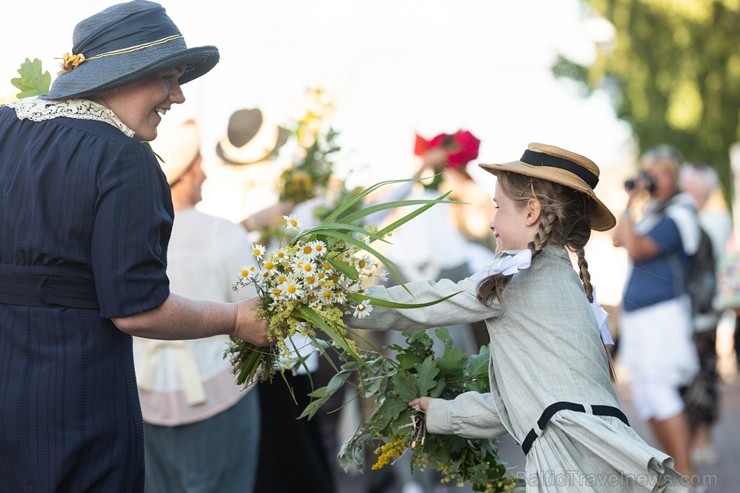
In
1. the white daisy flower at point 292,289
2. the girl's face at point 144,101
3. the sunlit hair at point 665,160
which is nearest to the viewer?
the girl's face at point 144,101

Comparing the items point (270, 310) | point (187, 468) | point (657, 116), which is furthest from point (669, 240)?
point (657, 116)

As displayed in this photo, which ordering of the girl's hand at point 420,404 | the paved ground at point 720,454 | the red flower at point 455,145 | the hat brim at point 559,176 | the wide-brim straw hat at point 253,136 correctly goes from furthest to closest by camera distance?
1. the paved ground at point 720,454
2. the wide-brim straw hat at point 253,136
3. the red flower at point 455,145
4. the girl's hand at point 420,404
5. the hat brim at point 559,176

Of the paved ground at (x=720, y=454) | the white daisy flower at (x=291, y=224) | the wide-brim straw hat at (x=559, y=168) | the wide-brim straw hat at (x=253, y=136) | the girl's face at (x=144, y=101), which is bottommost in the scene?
the paved ground at (x=720, y=454)

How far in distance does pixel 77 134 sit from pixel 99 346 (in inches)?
22.6

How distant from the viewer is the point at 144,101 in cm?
320

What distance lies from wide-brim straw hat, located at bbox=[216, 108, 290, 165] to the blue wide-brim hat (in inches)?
141

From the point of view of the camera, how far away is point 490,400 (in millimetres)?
3486

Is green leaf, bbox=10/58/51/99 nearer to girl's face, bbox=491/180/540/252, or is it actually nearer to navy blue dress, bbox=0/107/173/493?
navy blue dress, bbox=0/107/173/493

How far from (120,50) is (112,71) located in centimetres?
8

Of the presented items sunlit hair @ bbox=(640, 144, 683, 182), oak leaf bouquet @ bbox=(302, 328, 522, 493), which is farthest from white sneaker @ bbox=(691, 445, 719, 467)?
oak leaf bouquet @ bbox=(302, 328, 522, 493)

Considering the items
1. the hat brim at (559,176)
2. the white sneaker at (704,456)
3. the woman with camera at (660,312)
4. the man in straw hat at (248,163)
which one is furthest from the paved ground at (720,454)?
the man in straw hat at (248,163)

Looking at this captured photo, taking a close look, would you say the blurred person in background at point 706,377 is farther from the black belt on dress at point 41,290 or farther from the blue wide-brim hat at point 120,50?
the black belt on dress at point 41,290

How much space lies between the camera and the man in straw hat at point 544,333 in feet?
10.6

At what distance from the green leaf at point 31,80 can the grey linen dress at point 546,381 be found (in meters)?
1.20
